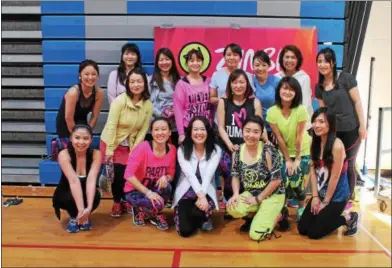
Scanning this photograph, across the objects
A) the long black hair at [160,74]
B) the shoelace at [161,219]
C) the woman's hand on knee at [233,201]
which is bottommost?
the shoelace at [161,219]

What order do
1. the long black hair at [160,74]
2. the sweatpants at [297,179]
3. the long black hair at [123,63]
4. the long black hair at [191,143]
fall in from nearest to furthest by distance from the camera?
the long black hair at [191,143]
the sweatpants at [297,179]
the long black hair at [160,74]
the long black hair at [123,63]

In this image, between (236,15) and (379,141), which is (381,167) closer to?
(379,141)

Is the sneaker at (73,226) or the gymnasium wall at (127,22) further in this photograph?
the gymnasium wall at (127,22)

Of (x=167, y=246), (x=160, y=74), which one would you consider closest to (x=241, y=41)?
(x=160, y=74)

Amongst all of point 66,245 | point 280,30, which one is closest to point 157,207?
point 66,245

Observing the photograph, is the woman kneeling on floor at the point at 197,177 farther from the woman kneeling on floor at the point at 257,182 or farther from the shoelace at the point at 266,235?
the shoelace at the point at 266,235

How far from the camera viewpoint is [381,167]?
347cm

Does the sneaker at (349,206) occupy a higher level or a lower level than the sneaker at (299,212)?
higher

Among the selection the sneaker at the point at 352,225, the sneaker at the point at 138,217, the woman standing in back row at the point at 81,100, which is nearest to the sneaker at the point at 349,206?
the sneaker at the point at 352,225

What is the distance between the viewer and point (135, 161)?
3.28 meters

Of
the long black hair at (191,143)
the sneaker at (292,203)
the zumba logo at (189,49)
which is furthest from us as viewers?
the zumba logo at (189,49)

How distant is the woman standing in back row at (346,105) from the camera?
3393 mm

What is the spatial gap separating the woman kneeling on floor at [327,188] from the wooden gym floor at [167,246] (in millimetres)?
79

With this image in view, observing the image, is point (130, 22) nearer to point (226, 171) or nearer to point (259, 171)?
point (226, 171)
